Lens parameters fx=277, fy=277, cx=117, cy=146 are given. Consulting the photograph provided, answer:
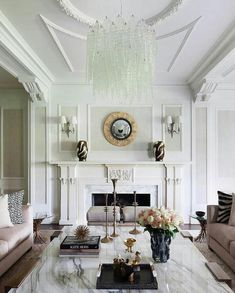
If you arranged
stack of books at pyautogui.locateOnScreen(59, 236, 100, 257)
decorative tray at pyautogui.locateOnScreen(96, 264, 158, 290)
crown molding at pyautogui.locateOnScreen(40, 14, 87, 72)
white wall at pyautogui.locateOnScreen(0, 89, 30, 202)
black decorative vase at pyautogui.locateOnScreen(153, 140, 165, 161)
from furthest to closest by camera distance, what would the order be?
1. white wall at pyautogui.locateOnScreen(0, 89, 30, 202)
2. black decorative vase at pyautogui.locateOnScreen(153, 140, 165, 161)
3. crown molding at pyautogui.locateOnScreen(40, 14, 87, 72)
4. stack of books at pyautogui.locateOnScreen(59, 236, 100, 257)
5. decorative tray at pyautogui.locateOnScreen(96, 264, 158, 290)

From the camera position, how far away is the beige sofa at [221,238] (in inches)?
117

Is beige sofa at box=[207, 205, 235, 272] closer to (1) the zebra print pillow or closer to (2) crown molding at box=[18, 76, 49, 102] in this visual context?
(1) the zebra print pillow

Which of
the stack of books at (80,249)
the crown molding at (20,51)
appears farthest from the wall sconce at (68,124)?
the stack of books at (80,249)

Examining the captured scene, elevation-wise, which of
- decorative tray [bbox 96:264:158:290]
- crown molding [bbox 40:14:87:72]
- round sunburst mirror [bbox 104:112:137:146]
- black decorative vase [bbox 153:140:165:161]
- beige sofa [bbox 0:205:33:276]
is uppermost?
crown molding [bbox 40:14:87:72]

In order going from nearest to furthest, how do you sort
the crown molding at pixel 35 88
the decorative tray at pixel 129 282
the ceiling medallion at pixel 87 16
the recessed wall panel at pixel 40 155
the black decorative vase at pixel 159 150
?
the decorative tray at pixel 129 282
the ceiling medallion at pixel 87 16
the crown molding at pixel 35 88
the black decorative vase at pixel 159 150
the recessed wall panel at pixel 40 155

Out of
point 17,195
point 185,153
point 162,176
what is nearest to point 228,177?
point 185,153

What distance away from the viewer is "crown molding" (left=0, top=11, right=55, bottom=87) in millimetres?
2938

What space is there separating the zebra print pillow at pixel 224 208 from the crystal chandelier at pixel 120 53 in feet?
6.22

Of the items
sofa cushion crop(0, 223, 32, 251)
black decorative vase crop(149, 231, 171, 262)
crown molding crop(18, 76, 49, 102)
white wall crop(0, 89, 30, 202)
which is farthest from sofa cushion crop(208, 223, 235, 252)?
white wall crop(0, 89, 30, 202)

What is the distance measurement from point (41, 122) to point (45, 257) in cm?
335

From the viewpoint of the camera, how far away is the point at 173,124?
17.2ft

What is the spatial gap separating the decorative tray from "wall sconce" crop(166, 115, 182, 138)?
11.5 feet

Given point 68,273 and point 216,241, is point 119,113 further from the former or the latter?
point 68,273

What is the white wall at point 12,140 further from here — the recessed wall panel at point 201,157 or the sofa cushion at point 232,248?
the sofa cushion at point 232,248
